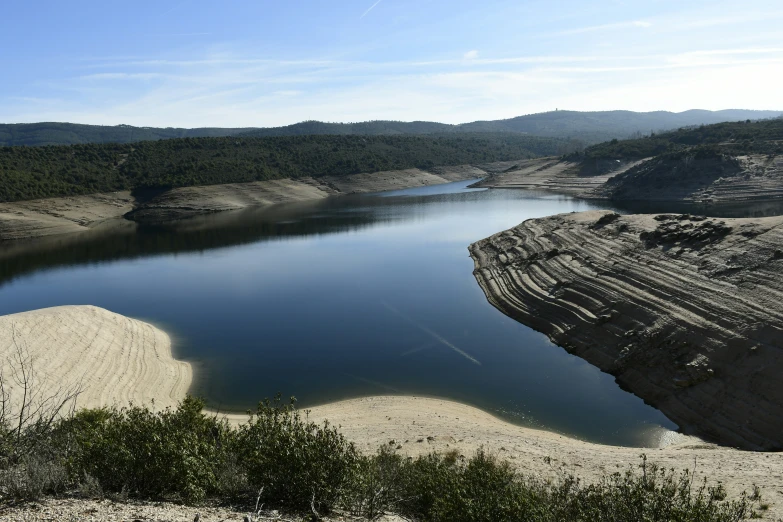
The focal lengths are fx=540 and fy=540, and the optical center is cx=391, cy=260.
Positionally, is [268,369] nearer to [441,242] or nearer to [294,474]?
[294,474]

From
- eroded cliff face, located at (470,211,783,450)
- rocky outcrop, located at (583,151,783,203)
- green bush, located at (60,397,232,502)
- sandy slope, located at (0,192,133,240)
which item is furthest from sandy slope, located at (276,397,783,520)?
rocky outcrop, located at (583,151,783,203)

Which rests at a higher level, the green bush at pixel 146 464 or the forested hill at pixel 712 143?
the forested hill at pixel 712 143

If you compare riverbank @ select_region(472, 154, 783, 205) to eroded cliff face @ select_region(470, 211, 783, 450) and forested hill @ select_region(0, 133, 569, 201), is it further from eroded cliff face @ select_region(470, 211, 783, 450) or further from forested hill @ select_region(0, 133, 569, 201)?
forested hill @ select_region(0, 133, 569, 201)

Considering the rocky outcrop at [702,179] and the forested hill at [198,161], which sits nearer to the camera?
the rocky outcrop at [702,179]

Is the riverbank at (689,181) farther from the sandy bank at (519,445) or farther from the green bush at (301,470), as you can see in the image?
the green bush at (301,470)

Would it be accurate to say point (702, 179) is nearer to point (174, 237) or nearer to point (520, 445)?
point (174, 237)

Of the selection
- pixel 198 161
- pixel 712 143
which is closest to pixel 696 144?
pixel 712 143

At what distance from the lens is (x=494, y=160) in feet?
510

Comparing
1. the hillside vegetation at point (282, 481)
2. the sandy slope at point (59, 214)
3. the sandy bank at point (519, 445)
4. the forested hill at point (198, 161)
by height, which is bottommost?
the sandy bank at point (519, 445)

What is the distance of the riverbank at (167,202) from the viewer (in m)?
68.6

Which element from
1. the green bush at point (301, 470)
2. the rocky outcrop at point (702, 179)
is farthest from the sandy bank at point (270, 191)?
the green bush at point (301, 470)

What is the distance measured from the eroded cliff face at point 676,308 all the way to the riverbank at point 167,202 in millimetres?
58614

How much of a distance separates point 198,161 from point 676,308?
92.5 metres

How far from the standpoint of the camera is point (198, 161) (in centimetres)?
10100
